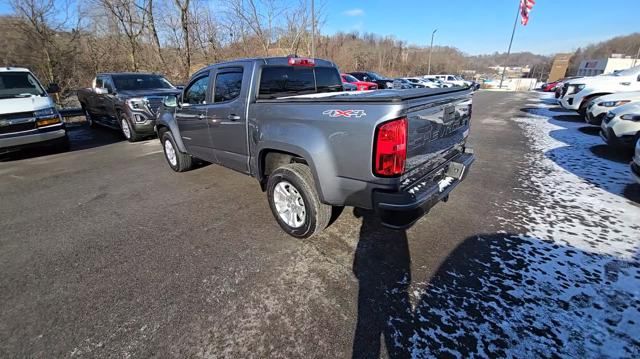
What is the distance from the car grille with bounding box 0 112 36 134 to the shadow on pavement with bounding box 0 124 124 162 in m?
0.58

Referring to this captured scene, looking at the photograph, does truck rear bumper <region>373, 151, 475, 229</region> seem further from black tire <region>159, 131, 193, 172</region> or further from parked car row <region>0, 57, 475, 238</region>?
black tire <region>159, 131, 193, 172</region>

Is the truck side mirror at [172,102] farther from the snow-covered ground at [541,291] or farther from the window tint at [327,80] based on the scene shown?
the snow-covered ground at [541,291]

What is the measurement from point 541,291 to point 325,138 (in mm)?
2234

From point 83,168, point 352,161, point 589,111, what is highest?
point 352,161

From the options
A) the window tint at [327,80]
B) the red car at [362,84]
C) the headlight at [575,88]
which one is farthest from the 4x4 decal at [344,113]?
the red car at [362,84]

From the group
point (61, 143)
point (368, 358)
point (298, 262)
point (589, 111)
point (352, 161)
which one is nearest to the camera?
point (368, 358)

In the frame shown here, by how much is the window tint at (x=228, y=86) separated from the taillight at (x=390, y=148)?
2.08 m

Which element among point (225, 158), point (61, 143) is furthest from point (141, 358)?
point (61, 143)

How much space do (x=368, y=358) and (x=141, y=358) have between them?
1500 millimetres

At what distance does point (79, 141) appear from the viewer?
28.8ft

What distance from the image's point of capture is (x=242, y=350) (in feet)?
6.35

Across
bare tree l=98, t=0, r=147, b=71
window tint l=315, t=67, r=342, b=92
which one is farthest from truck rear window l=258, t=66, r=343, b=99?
bare tree l=98, t=0, r=147, b=71

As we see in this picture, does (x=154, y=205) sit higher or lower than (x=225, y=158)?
lower

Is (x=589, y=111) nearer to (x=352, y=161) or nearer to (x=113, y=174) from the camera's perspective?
(x=352, y=161)
